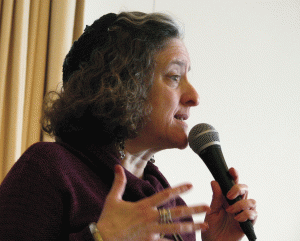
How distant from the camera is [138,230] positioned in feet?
2.16

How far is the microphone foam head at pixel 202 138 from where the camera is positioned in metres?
0.99

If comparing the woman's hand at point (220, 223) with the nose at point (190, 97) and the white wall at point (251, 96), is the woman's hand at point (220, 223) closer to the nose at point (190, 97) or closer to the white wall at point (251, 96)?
the nose at point (190, 97)

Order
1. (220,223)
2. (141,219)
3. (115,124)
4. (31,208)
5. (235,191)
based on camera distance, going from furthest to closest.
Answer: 1. (220,223)
2. (115,124)
3. (235,191)
4. (31,208)
5. (141,219)

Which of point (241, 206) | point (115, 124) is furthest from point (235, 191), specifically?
point (115, 124)

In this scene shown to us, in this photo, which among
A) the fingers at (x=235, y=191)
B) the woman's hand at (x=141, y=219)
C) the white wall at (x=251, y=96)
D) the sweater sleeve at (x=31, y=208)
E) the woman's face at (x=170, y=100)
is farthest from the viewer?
the white wall at (x=251, y=96)

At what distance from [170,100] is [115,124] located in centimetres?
19

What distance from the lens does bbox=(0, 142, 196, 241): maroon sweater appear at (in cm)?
78

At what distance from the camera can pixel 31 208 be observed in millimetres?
796

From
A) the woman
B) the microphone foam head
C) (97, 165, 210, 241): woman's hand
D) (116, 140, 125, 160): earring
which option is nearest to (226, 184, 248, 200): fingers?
the woman

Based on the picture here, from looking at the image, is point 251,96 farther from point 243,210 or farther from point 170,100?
point 243,210

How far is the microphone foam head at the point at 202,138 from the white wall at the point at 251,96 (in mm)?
1130

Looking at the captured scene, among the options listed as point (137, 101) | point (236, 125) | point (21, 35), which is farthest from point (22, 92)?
point (236, 125)

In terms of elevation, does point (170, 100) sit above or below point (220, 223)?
above

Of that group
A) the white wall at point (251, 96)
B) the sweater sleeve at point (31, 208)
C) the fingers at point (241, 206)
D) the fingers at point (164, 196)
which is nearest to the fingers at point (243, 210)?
the fingers at point (241, 206)
